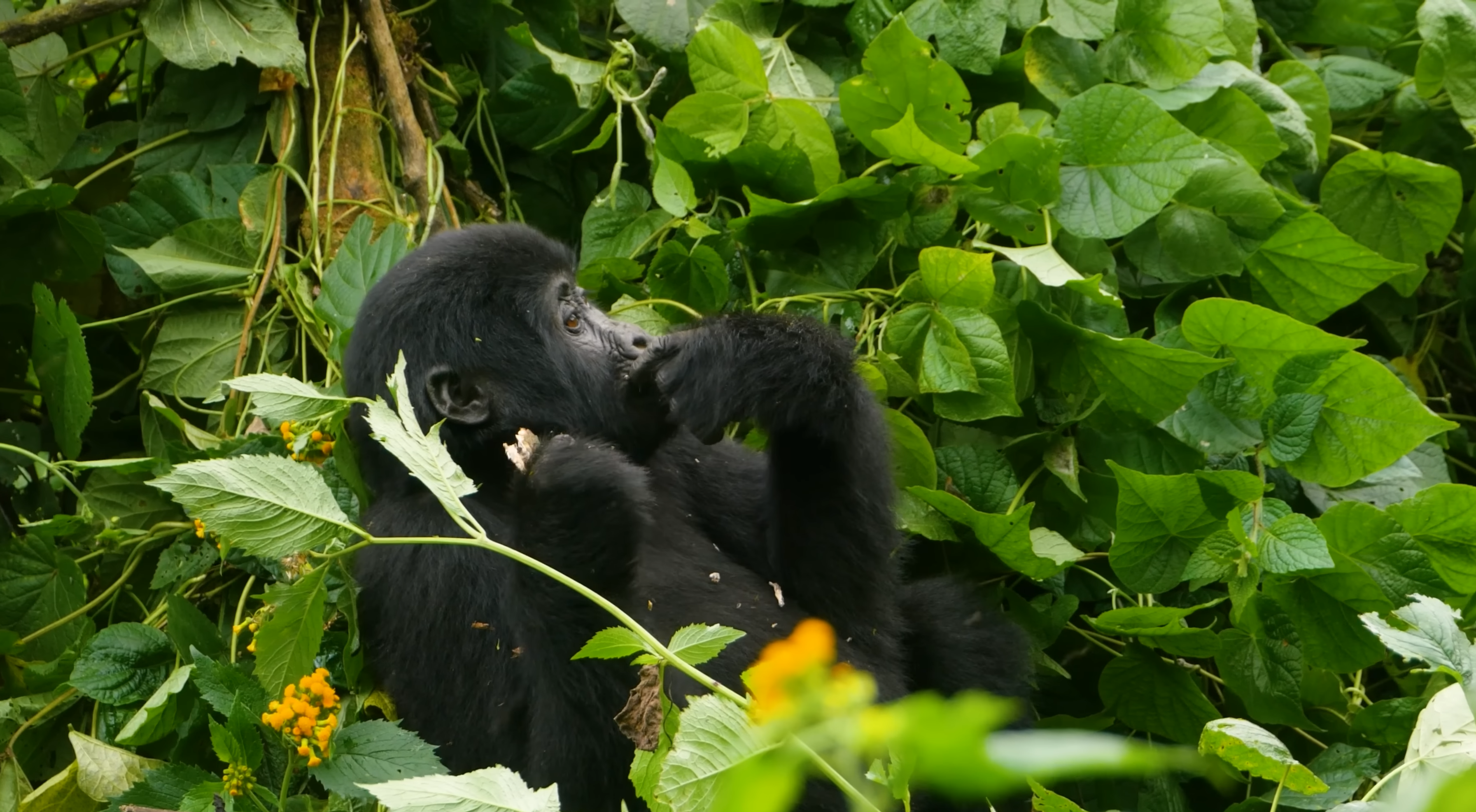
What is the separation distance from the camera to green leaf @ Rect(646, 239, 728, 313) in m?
3.35

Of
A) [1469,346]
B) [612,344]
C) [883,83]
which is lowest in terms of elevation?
[1469,346]

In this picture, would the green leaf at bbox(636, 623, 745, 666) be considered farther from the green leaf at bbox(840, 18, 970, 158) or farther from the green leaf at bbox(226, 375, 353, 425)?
the green leaf at bbox(840, 18, 970, 158)

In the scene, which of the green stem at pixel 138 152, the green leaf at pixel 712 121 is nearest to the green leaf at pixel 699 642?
the green leaf at pixel 712 121

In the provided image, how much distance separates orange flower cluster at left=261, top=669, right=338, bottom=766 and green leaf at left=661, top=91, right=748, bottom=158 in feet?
5.68

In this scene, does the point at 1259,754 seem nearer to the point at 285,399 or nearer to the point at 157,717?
the point at 285,399

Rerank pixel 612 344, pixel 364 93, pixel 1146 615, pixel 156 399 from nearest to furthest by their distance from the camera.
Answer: pixel 1146 615
pixel 612 344
pixel 156 399
pixel 364 93

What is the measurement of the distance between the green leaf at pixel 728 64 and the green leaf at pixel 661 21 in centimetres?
26

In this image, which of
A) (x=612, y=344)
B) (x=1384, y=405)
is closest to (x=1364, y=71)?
(x=1384, y=405)

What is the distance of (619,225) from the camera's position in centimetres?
367

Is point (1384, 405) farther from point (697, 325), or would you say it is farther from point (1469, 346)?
point (697, 325)

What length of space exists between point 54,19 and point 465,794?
2882 millimetres

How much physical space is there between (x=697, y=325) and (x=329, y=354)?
108cm

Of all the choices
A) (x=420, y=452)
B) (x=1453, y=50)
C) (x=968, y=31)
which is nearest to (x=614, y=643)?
(x=420, y=452)

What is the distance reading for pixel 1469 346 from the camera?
3.88 meters
